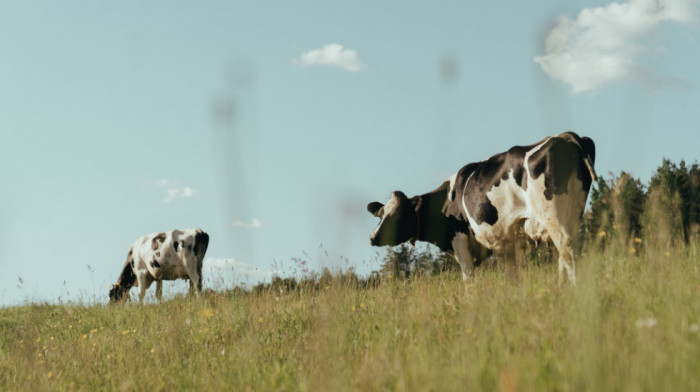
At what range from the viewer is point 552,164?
8539mm

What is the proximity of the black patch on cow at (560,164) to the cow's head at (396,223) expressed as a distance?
12.3 ft

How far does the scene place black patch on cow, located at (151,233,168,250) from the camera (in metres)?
19.2

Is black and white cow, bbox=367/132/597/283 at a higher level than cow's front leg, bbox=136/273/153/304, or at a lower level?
higher

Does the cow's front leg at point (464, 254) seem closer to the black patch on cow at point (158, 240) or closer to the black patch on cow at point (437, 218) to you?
the black patch on cow at point (437, 218)

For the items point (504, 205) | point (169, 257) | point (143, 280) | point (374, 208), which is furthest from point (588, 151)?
point (143, 280)

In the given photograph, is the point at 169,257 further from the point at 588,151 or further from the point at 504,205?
the point at 588,151

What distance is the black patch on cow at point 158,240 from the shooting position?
63.1 ft

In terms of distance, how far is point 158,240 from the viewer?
63.4 feet

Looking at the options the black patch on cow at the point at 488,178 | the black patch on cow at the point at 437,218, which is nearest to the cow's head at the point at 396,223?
the black patch on cow at the point at 437,218

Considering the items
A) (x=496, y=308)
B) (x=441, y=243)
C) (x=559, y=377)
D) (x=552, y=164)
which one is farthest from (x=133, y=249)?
(x=559, y=377)

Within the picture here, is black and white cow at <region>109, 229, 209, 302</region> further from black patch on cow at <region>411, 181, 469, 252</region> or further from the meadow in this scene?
the meadow

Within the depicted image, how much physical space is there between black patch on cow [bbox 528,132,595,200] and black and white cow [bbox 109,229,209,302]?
12.6 meters

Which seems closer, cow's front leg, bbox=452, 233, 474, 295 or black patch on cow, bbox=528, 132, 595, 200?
Result: black patch on cow, bbox=528, 132, 595, 200

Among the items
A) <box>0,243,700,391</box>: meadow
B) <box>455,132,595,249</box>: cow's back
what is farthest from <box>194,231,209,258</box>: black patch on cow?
<box>455,132,595,249</box>: cow's back
